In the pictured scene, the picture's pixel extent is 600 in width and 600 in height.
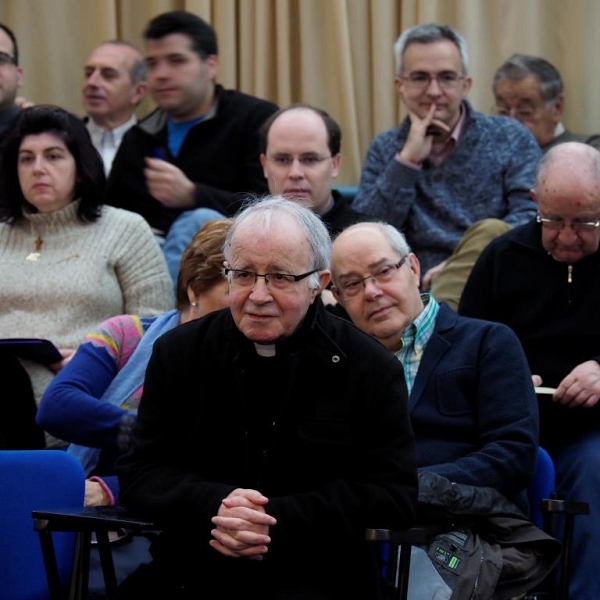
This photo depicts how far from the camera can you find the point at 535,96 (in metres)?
5.02

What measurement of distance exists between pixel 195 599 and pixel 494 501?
0.74 m

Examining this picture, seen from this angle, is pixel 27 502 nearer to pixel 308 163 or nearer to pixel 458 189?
pixel 308 163

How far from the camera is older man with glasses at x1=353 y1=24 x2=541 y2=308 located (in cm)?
440

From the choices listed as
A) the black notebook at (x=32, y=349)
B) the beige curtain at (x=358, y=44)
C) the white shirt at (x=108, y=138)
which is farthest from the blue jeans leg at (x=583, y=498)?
the white shirt at (x=108, y=138)

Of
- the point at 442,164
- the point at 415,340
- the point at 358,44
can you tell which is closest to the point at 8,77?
the point at 358,44

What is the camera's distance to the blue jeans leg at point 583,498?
129 inches

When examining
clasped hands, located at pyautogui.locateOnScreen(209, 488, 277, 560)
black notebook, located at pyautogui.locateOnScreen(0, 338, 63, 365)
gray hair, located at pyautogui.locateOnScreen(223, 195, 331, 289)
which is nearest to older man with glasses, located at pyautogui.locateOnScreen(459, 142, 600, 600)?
gray hair, located at pyautogui.locateOnScreen(223, 195, 331, 289)

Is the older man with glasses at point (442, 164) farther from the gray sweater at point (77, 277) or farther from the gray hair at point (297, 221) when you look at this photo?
the gray hair at point (297, 221)

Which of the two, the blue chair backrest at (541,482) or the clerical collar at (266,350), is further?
the blue chair backrest at (541,482)

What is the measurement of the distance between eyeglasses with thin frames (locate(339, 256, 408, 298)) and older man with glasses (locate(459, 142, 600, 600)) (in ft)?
1.86

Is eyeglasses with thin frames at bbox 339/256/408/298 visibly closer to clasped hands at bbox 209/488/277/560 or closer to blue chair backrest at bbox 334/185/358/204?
clasped hands at bbox 209/488/277/560

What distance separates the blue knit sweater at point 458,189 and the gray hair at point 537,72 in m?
0.57

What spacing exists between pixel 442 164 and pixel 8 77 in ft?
5.86

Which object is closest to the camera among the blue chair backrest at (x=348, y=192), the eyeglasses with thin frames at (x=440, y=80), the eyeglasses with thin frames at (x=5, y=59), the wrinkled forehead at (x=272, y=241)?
the wrinkled forehead at (x=272, y=241)
